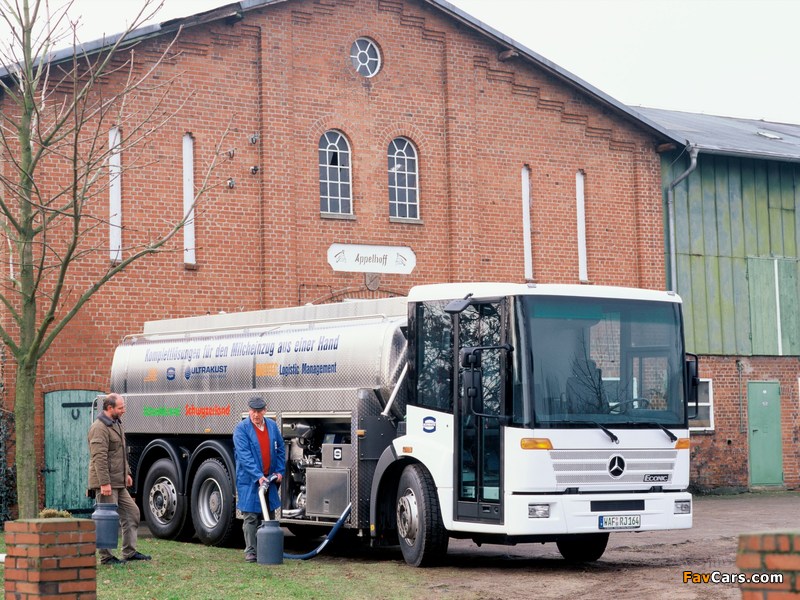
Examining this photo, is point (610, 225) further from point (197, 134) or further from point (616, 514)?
point (616, 514)

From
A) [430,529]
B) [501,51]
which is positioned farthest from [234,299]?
[430,529]

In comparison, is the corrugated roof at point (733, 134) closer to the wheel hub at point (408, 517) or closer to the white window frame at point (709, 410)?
the white window frame at point (709, 410)

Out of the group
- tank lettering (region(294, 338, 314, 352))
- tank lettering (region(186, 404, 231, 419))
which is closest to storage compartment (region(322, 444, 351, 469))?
tank lettering (region(294, 338, 314, 352))

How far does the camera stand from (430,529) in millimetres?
13188

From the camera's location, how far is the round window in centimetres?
2381

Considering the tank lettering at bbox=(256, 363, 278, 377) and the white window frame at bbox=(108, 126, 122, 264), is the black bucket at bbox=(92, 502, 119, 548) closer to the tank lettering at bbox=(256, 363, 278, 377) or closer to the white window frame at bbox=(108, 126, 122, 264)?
the tank lettering at bbox=(256, 363, 278, 377)

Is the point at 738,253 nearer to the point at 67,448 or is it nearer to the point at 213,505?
the point at 67,448

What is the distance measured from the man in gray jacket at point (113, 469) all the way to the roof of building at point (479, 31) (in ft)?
26.1

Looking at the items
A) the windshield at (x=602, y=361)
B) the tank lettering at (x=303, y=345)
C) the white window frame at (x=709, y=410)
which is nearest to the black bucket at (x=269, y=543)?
the tank lettering at (x=303, y=345)

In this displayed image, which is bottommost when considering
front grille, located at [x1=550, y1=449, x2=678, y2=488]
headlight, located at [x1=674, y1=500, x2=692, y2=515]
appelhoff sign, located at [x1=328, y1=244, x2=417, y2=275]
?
headlight, located at [x1=674, y1=500, x2=692, y2=515]

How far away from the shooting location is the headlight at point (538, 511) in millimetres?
12484

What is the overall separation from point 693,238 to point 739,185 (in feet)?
5.46

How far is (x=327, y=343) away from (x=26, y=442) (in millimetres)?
3433

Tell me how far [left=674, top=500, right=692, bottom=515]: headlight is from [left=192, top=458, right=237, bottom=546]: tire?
5432 mm
